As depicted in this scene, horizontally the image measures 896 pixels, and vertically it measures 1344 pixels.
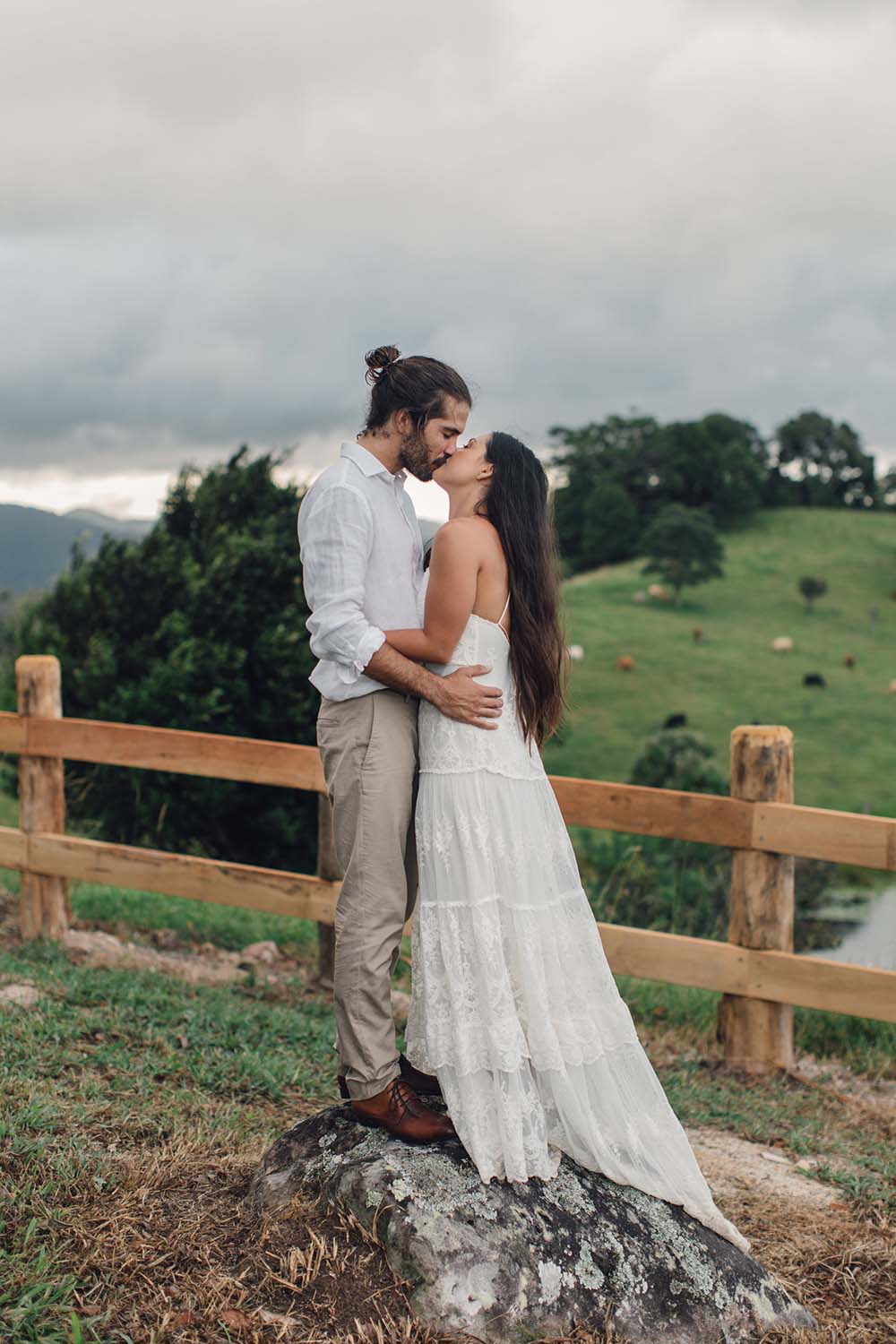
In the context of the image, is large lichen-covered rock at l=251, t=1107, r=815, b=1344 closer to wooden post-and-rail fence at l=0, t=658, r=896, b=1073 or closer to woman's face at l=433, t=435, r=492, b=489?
Result: woman's face at l=433, t=435, r=492, b=489

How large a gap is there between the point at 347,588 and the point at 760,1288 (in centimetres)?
225

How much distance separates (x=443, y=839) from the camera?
10.9ft

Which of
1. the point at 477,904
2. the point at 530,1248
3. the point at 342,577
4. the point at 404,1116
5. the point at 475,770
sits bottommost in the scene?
the point at 530,1248

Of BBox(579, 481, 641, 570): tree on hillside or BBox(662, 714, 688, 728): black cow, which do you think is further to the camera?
BBox(579, 481, 641, 570): tree on hillside

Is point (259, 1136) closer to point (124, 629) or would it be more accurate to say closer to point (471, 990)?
point (471, 990)

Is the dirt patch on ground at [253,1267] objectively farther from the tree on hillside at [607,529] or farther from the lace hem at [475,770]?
the tree on hillside at [607,529]

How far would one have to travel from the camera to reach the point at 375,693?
3350 millimetres

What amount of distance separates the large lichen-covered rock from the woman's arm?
4.56 ft

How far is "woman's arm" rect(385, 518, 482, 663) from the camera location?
3277 mm

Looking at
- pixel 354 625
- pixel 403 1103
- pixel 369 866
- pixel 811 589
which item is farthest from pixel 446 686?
pixel 811 589

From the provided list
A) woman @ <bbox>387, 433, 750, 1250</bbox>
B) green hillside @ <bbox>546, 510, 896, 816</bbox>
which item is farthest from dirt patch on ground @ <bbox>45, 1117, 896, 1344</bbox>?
green hillside @ <bbox>546, 510, 896, 816</bbox>

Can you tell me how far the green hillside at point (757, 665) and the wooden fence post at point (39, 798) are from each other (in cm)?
2127

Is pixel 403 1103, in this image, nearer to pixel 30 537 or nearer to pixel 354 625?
pixel 354 625

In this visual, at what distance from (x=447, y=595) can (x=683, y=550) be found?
160ft
